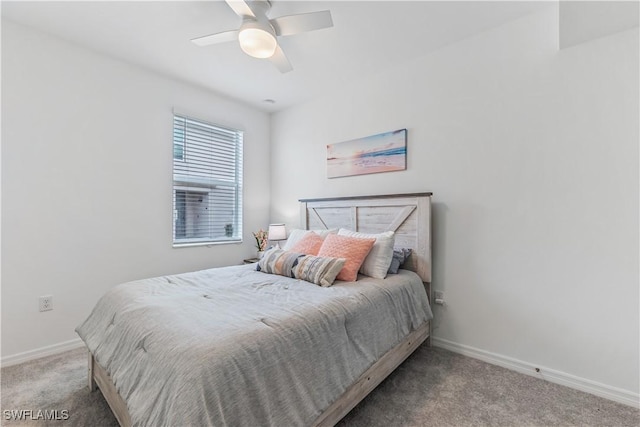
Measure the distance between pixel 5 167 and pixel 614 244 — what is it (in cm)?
445

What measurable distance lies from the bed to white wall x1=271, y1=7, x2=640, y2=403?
2.00 ft

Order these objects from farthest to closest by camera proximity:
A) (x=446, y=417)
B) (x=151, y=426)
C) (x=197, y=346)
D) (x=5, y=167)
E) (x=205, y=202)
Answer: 1. (x=205, y=202)
2. (x=5, y=167)
3. (x=446, y=417)
4. (x=197, y=346)
5. (x=151, y=426)

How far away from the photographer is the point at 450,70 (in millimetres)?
2547

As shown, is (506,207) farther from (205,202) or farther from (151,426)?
(205,202)

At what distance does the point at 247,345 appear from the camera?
3.75 ft

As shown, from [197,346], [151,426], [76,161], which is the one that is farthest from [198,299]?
[76,161]

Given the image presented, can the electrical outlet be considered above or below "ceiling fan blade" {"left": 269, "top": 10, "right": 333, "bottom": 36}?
below

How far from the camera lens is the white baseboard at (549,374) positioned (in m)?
1.81

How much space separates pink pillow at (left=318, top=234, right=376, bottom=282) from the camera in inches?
86.4

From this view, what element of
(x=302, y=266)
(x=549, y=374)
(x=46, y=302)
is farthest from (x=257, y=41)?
(x=549, y=374)

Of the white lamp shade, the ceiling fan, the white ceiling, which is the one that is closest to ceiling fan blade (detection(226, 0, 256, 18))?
the ceiling fan

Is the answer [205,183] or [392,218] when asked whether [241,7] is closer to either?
[392,218]

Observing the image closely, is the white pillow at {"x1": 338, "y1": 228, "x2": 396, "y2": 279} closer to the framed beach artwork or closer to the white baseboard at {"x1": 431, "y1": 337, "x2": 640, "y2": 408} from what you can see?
the framed beach artwork

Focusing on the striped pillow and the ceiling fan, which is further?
the striped pillow
